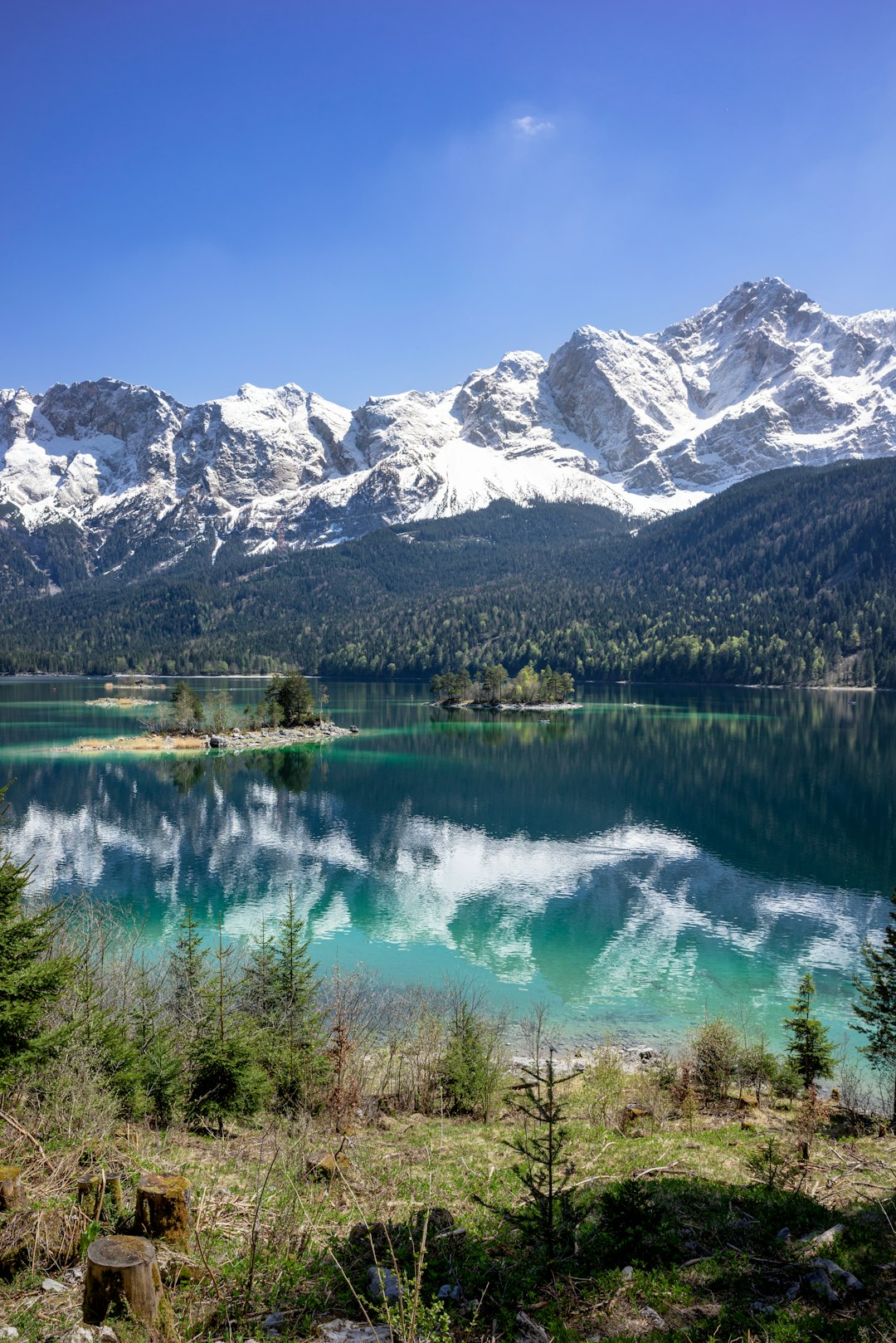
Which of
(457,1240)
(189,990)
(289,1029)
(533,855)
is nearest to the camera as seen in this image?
(457,1240)

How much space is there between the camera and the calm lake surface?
96.2 feet

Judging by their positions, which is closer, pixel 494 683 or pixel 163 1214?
pixel 163 1214

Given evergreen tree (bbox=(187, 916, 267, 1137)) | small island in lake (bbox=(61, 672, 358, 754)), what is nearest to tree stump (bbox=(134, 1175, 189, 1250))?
evergreen tree (bbox=(187, 916, 267, 1137))

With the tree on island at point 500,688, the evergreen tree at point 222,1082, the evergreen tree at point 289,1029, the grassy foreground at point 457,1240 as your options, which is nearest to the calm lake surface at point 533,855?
the evergreen tree at point 289,1029

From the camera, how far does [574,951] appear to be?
3097cm

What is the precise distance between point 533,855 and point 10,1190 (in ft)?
132

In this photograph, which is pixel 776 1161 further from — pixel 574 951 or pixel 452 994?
pixel 574 951

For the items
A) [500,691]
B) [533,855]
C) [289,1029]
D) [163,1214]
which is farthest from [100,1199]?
[500,691]

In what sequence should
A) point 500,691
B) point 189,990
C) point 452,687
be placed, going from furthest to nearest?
point 500,691 → point 452,687 → point 189,990

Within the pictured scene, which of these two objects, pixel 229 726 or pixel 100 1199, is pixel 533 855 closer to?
pixel 100 1199

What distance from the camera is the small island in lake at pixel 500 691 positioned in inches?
5669

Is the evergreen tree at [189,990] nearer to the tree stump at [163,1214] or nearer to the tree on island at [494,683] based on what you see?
the tree stump at [163,1214]

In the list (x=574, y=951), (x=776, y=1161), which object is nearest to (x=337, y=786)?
(x=574, y=951)

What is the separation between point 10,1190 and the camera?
7246 millimetres
